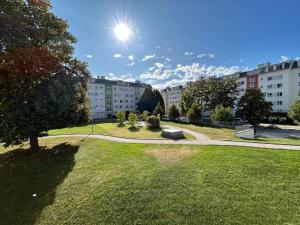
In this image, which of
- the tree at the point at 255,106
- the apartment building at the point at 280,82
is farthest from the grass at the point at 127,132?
the apartment building at the point at 280,82

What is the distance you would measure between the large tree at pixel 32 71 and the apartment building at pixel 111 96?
4779cm

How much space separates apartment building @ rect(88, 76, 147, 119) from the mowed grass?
52139 mm

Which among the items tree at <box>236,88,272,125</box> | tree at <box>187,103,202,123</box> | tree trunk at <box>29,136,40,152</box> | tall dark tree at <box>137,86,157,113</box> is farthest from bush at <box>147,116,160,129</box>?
tall dark tree at <box>137,86,157,113</box>

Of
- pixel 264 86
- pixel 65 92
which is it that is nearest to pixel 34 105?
pixel 65 92

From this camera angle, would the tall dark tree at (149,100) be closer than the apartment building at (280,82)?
No

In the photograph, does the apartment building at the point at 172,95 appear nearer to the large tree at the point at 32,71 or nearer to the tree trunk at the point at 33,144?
the tree trunk at the point at 33,144

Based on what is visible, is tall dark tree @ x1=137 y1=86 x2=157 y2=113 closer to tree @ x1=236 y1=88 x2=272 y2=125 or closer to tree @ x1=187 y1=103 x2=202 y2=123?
tree @ x1=187 y1=103 x2=202 y2=123

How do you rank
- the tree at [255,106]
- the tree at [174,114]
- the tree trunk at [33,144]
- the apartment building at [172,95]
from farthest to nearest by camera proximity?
1. the apartment building at [172,95]
2. the tree at [174,114]
3. the tree at [255,106]
4. the tree trunk at [33,144]

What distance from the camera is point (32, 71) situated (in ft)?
38.6

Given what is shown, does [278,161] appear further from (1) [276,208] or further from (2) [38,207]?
(2) [38,207]

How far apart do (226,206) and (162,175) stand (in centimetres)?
300

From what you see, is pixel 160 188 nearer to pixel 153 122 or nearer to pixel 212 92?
pixel 153 122

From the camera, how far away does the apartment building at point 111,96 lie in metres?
62.8

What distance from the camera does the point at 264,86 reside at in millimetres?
46969
